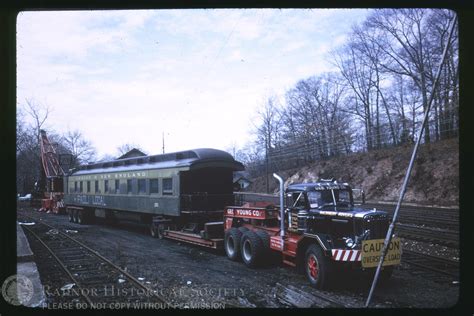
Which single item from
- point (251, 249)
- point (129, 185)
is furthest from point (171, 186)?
point (251, 249)

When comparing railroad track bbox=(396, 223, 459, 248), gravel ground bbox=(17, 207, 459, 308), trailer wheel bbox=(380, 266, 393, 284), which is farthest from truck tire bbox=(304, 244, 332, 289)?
railroad track bbox=(396, 223, 459, 248)

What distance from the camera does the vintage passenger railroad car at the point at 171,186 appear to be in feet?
47.1

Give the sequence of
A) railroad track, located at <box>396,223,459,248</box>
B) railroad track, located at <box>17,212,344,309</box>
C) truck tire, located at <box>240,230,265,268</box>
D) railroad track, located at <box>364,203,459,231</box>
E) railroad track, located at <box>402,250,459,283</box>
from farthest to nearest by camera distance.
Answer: railroad track, located at <box>364,203,459,231</box>, railroad track, located at <box>396,223,459,248</box>, truck tire, located at <box>240,230,265,268</box>, railroad track, located at <box>402,250,459,283</box>, railroad track, located at <box>17,212,344,309</box>

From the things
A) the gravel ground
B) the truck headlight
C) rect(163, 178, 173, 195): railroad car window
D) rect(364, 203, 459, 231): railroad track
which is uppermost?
rect(163, 178, 173, 195): railroad car window

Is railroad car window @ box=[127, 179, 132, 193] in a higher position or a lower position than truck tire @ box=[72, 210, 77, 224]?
higher

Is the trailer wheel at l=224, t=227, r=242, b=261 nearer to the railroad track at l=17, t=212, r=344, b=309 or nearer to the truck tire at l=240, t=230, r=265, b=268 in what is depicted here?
the truck tire at l=240, t=230, r=265, b=268

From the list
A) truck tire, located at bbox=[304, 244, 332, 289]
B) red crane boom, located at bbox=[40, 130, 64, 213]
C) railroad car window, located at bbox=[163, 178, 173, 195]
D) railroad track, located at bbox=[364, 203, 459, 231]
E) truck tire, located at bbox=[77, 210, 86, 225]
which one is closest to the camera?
truck tire, located at bbox=[304, 244, 332, 289]

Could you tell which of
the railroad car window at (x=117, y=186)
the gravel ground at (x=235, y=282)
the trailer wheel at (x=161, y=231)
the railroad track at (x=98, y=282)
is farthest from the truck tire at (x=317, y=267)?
the railroad car window at (x=117, y=186)

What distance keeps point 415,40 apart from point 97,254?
22.1 m

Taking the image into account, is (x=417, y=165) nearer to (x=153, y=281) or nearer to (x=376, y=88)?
(x=376, y=88)

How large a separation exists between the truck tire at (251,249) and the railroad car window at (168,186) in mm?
4709

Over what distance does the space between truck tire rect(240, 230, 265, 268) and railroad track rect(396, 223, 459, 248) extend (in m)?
6.14

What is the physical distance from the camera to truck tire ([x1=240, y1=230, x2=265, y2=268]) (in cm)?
1053

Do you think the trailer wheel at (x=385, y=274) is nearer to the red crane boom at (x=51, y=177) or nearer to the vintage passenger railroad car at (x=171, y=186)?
the vintage passenger railroad car at (x=171, y=186)
